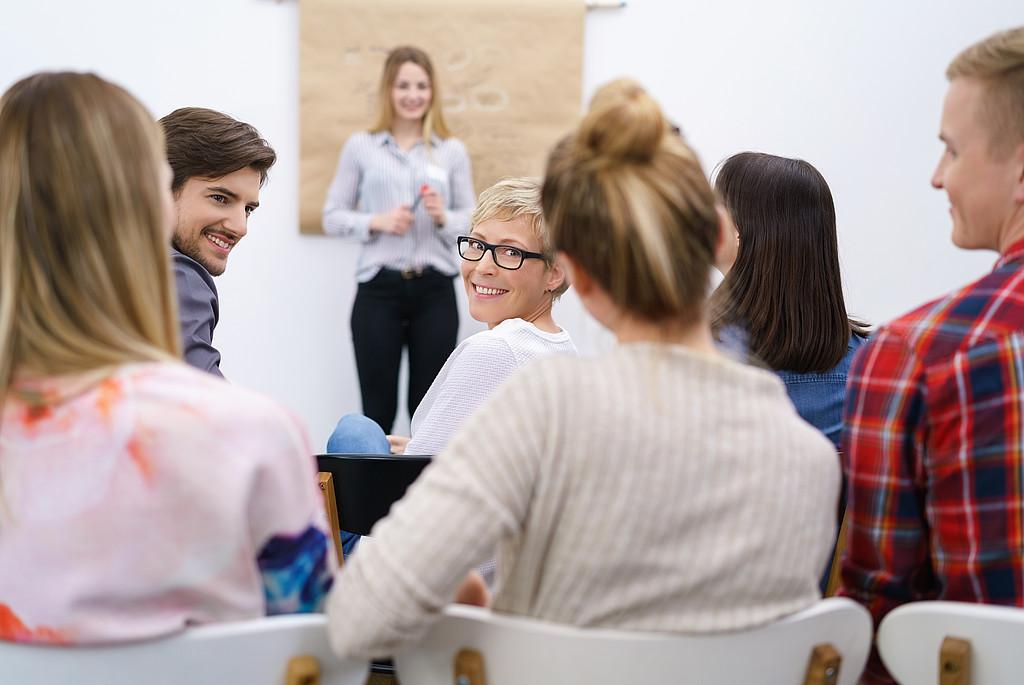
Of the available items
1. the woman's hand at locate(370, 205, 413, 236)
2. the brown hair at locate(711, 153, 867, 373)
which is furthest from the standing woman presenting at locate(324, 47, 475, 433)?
the brown hair at locate(711, 153, 867, 373)

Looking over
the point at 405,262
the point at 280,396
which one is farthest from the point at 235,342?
the point at 405,262

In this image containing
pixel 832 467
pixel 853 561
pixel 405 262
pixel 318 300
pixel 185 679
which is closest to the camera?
pixel 185 679

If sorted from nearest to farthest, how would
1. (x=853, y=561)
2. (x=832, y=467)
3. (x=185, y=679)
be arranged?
(x=185, y=679) → (x=832, y=467) → (x=853, y=561)

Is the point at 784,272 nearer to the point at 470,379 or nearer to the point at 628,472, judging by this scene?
the point at 470,379

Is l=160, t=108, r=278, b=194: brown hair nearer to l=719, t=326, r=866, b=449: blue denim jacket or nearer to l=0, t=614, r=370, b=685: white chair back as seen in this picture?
l=719, t=326, r=866, b=449: blue denim jacket

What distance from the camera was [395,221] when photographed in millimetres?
4133

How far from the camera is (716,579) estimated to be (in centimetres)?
98

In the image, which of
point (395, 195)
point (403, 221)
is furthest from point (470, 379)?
point (395, 195)

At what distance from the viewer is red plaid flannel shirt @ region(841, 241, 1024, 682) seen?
1.13m

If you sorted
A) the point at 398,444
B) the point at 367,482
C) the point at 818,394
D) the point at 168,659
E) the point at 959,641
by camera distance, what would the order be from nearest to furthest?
1. the point at 168,659
2. the point at 959,641
3. the point at 367,482
4. the point at 818,394
5. the point at 398,444

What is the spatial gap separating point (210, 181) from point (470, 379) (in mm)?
657

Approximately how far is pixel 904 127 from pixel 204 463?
13.9ft

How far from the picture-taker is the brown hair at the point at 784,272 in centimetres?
181

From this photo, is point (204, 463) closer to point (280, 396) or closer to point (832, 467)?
point (832, 467)
